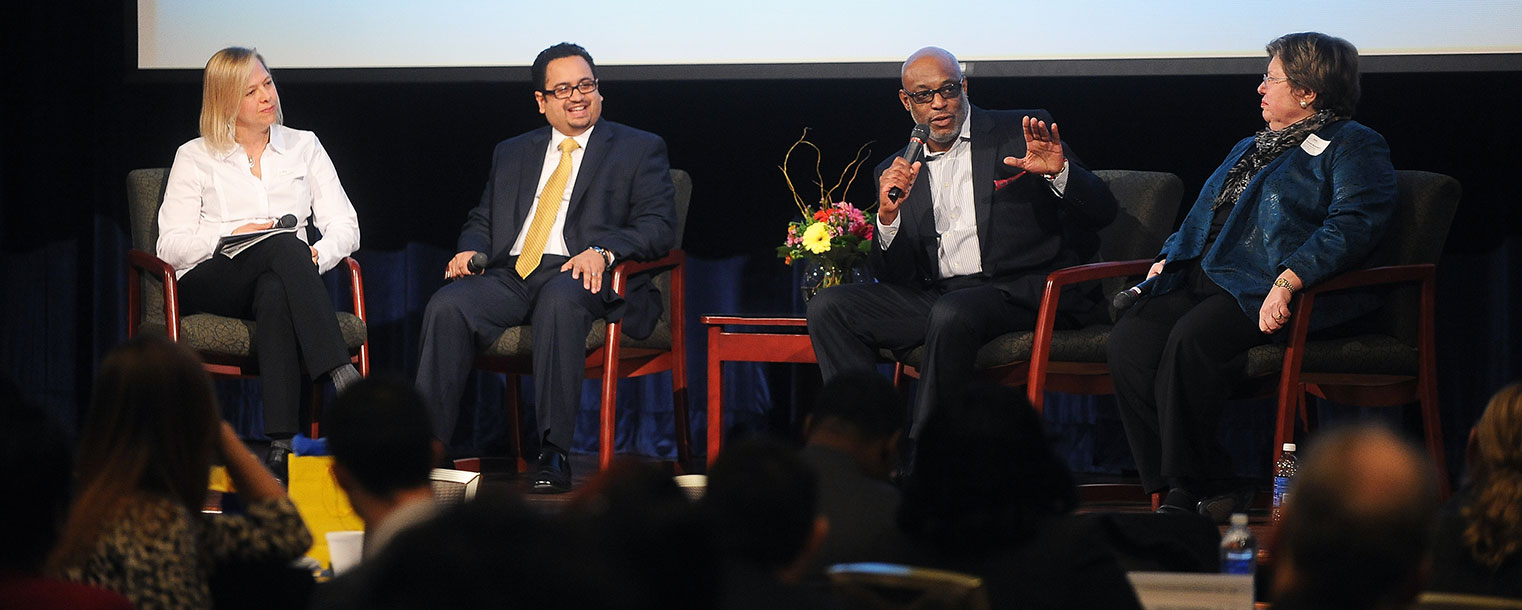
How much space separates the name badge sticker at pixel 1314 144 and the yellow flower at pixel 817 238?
118 centimetres

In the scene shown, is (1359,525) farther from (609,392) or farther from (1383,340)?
(609,392)

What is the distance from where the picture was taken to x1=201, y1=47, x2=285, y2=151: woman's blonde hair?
385 centimetres

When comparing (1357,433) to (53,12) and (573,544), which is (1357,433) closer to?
(573,544)

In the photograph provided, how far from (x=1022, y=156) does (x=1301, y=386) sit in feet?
2.85

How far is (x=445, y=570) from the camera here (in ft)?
2.45

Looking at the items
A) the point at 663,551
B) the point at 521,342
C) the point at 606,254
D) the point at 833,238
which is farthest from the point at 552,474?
the point at 663,551

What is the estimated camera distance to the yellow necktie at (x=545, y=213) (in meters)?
3.88

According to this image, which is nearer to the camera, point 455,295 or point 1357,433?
point 1357,433

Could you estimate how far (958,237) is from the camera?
3.67 m

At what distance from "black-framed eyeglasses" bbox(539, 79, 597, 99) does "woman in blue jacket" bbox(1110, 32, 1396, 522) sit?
1572 mm

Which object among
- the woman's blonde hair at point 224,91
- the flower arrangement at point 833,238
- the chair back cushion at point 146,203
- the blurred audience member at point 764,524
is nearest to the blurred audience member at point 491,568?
the blurred audience member at point 764,524

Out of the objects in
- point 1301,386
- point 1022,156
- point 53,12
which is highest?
point 53,12

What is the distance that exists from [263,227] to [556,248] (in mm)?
750

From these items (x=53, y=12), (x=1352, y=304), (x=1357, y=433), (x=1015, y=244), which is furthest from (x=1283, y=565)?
(x=53, y=12)
